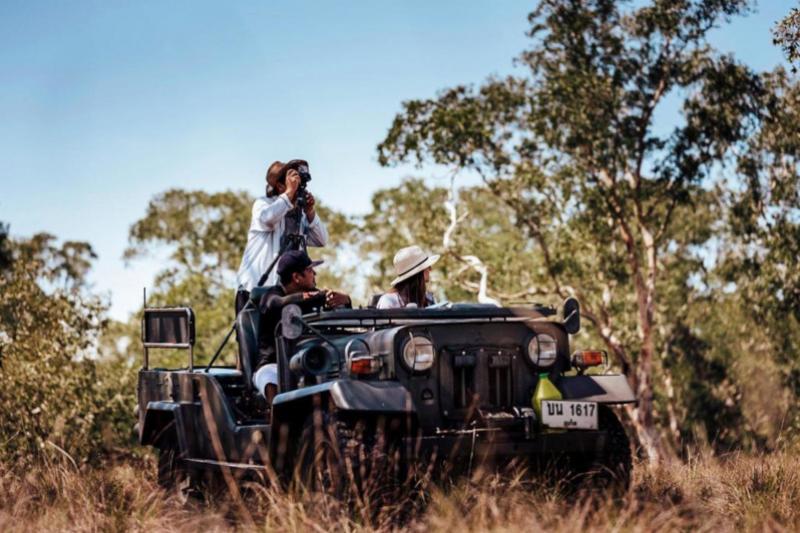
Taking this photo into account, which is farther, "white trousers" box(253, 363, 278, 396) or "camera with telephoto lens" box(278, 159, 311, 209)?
"camera with telephoto lens" box(278, 159, 311, 209)

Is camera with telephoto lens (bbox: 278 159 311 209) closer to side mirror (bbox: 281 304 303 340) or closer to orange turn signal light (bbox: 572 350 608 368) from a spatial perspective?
side mirror (bbox: 281 304 303 340)

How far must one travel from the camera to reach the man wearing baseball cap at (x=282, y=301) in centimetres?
807

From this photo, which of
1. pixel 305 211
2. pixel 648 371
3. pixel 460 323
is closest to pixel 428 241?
pixel 648 371

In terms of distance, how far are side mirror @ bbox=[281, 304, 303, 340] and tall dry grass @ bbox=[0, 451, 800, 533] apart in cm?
90

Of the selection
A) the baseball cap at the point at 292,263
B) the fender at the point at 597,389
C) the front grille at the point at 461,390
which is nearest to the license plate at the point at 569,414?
the fender at the point at 597,389

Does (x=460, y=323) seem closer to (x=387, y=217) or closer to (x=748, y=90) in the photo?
(x=748, y=90)

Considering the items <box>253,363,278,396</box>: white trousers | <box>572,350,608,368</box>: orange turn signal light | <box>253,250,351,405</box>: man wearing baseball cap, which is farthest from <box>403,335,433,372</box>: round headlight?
<box>253,363,278,396</box>: white trousers

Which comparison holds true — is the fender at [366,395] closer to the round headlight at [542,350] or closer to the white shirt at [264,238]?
the round headlight at [542,350]

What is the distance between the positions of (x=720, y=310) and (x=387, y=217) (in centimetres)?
1025

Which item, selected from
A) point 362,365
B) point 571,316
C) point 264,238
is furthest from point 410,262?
point 362,365

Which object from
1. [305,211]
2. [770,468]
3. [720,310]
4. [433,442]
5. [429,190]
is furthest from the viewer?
[429,190]

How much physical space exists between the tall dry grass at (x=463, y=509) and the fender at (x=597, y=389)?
570 millimetres

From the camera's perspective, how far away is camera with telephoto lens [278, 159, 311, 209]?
30.1ft

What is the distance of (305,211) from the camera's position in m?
9.34
